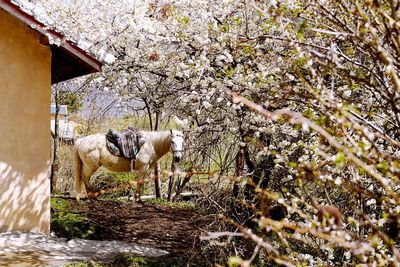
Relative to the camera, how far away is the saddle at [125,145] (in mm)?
11031

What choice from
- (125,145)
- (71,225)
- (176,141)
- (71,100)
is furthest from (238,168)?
(71,100)

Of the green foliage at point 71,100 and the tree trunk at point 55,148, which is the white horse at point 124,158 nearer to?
the tree trunk at point 55,148

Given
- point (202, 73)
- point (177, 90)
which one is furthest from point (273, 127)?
point (177, 90)

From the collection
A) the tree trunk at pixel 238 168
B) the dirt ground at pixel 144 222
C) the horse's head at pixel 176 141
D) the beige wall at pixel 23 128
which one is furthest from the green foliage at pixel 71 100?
the tree trunk at pixel 238 168

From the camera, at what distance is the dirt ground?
891 cm

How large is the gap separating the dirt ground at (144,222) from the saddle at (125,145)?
1.14 metres

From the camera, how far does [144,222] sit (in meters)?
10.3

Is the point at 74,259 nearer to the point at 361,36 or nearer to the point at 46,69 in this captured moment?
the point at 46,69

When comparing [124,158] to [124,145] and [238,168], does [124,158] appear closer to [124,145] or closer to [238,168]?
[124,145]

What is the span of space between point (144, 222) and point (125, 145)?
169 cm

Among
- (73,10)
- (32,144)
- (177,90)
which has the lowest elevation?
(32,144)

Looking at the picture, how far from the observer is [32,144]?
8250 mm

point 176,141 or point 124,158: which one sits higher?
point 176,141

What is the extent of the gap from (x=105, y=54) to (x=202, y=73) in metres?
1.47
